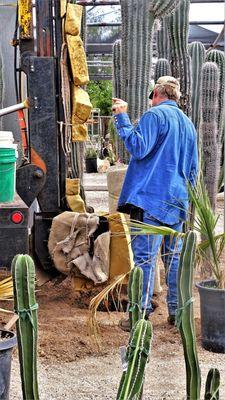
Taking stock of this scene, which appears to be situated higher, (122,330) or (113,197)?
(113,197)

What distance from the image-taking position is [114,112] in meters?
5.52

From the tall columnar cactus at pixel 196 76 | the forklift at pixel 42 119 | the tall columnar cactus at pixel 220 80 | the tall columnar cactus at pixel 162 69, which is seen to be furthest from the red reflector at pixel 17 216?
the tall columnar cactus at pixel 220 80

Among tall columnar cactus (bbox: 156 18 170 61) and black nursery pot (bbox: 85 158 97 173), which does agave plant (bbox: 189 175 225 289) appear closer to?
tall columnar cactus (bbox: 156 18 170 61)

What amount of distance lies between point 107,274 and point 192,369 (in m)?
2.61

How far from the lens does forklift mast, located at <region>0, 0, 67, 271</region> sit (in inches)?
251

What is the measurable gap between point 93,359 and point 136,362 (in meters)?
2.13

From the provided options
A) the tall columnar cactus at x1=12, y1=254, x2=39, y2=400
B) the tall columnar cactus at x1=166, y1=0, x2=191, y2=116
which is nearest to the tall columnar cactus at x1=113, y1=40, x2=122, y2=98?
A: the tall columnar cactus at x1=166, y1=0, x2=191, y2=116

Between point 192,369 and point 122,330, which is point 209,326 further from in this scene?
point 192,369

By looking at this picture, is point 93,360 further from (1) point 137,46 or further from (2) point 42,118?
(1) point 137,46

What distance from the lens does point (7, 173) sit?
5793 mm

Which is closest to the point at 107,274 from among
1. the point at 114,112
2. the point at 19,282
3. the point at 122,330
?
the point at 122,330

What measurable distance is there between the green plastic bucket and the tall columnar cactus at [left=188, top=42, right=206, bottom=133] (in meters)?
4.54

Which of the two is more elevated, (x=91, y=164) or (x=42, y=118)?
(x=42, y=118)

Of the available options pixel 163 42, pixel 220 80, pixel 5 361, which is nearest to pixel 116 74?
pixel 163 42
